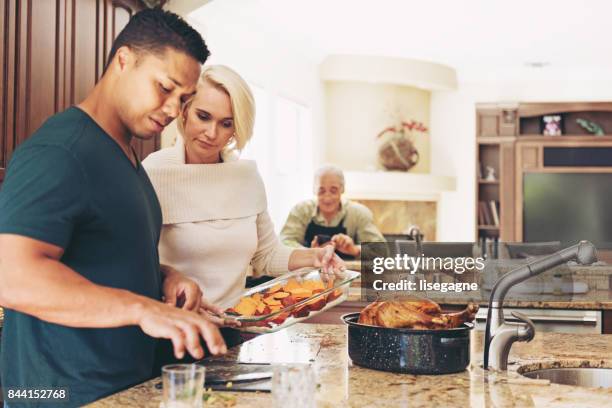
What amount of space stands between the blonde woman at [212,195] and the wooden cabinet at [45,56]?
84 cm

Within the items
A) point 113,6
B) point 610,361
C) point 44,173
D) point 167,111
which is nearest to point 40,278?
point 44,173

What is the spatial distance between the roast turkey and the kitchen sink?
31 cm

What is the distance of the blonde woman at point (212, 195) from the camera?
6.93ft

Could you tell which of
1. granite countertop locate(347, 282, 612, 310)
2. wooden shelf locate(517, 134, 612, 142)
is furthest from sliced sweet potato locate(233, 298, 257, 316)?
wooden shelf locate(517, 134, 612, 142)

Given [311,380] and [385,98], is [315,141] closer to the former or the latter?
[385,98]

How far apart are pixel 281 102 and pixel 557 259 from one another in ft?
18.6

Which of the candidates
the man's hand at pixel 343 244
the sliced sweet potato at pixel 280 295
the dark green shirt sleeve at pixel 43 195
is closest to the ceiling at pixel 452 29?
the man's hand at pixel 343 244

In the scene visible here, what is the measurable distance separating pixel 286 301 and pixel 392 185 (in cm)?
695

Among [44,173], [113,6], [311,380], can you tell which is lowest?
[311,380]

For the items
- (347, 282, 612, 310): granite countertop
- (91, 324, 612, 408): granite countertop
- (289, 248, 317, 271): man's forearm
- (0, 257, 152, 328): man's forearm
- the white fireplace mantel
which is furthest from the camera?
the white fireplace mantel

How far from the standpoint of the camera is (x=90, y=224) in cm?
137

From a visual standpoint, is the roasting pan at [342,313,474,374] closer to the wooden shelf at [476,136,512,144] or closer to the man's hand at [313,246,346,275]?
the man's hand at [313,246,346,275]

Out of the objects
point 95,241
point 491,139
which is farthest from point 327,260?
point 491,139

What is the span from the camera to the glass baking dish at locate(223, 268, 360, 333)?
5.18 ft
